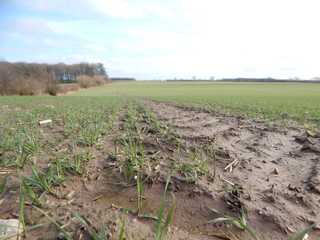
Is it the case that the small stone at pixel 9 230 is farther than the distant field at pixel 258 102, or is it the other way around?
the distant field at pixel 258 102

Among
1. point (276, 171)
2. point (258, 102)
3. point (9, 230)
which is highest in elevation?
point (9, 230)

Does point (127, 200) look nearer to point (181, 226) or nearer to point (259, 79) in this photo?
point (181, 226)

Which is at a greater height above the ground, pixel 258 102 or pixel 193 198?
pixel 193 198

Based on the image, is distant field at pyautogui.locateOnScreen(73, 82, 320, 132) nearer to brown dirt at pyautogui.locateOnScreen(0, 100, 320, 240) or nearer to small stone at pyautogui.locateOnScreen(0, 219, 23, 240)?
brown dirt at pyautogui.locateOnScreen(0, 100, 320, 240)

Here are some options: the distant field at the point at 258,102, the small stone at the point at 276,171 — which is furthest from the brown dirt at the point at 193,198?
the distant field at the point at 258,102

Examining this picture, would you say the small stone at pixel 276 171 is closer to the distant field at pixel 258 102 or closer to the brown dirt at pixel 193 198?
the brown dirt at pixel 193 198

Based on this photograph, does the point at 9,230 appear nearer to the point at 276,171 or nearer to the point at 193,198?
the point at 193,198

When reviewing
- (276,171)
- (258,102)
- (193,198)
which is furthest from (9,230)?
(258,102)

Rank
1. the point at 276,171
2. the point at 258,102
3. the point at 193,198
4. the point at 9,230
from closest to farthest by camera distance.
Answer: the point at 9,230, the point at 193,198, the point at 276,171, the point at 258,102

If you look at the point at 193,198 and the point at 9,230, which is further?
the point at 193,198

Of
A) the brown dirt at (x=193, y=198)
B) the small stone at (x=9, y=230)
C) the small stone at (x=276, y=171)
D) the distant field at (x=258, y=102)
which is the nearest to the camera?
the small stone at (x=9, y=230)

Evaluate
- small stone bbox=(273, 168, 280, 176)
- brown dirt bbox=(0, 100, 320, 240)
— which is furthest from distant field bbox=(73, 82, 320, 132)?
brown dirt bbox=(0, 100, 320, 240)

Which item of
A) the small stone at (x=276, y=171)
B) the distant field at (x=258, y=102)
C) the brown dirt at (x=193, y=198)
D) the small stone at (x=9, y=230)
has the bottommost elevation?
the distant field at (x=258, y=102)

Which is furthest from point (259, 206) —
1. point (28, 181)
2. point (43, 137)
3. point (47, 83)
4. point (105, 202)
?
point (47, 83)
